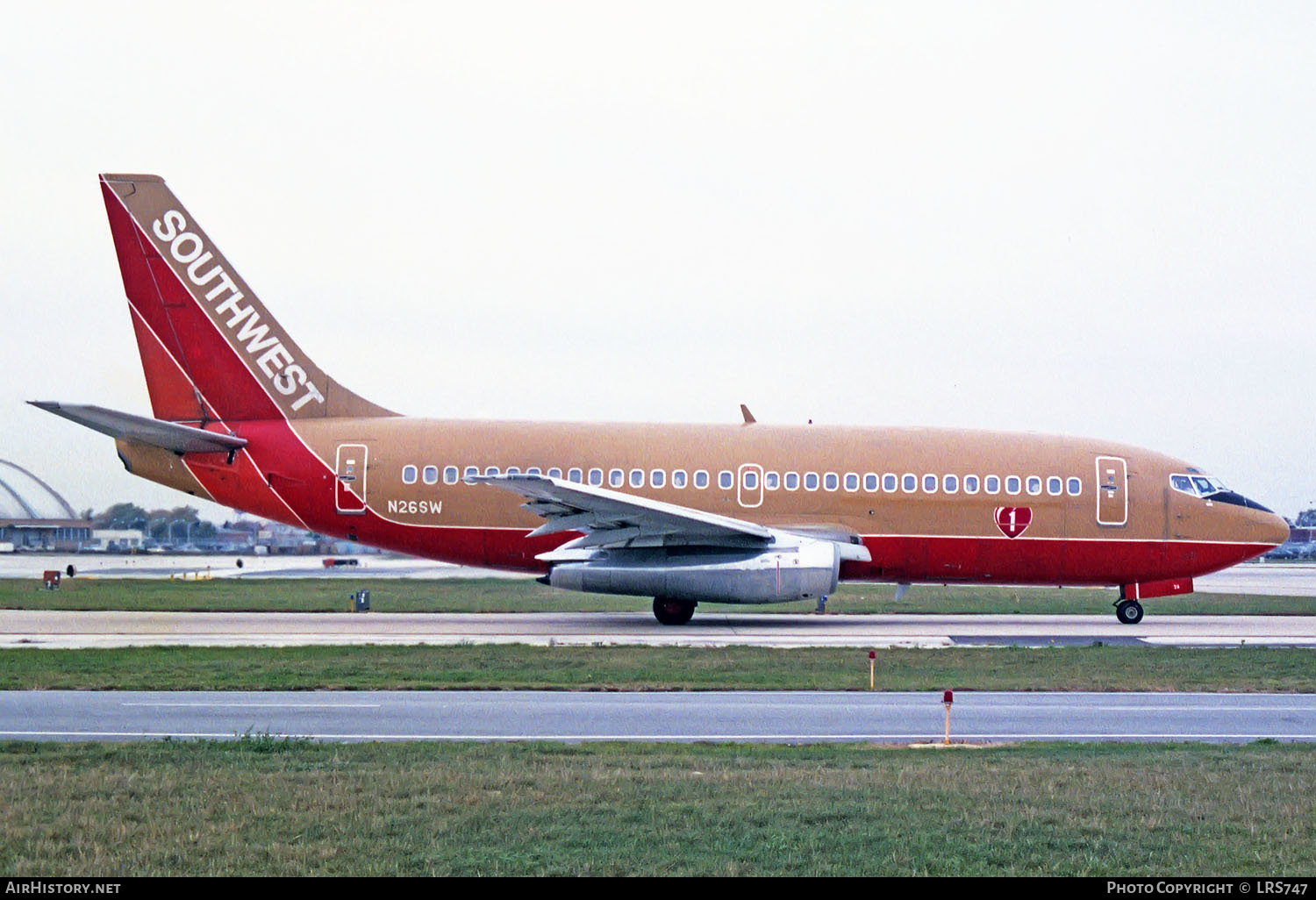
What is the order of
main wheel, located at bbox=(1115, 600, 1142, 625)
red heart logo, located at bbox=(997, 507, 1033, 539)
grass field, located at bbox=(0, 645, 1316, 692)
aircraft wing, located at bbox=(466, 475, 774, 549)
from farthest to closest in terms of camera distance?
main wheel, located at bbox=(1115, 600, 1142, 625), red heart logo, located at bbox=(997, 507, 1033, 539), aircraft wing, located at bbox=(466, 475, 774, 549), grass field, located at bbox=(0, 645, 1316, 692)

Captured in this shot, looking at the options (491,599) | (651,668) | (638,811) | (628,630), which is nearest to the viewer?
(638,811)

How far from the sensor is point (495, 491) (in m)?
26.6

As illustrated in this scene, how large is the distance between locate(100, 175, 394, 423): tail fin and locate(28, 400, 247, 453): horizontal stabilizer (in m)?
0.85

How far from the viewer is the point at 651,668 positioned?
18.0 metres

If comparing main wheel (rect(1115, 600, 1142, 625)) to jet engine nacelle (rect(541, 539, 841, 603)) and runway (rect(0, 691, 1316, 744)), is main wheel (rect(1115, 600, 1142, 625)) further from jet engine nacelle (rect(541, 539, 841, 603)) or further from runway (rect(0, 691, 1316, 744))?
runway (rect(0, 691, 1316, 744))

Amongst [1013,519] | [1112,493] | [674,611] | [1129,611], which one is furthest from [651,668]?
[1129,611]

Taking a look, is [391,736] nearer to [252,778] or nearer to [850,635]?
[252,778]

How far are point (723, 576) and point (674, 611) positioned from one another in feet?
6.54

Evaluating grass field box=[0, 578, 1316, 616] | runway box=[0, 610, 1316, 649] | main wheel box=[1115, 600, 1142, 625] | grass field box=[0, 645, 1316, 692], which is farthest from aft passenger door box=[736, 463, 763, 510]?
main wheel box=[1115, 600, 1142, 625]

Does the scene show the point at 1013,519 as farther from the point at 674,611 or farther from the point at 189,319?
the point at 189,319

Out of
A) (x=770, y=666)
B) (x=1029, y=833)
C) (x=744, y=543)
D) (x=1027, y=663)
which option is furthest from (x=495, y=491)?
(x=1029, y=833)

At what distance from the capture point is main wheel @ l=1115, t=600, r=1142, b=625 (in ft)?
88.9

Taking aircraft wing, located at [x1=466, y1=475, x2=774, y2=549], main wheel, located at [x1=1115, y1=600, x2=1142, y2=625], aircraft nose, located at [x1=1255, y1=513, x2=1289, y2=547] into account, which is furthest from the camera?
aircraft nose, located at [x1=1255, y1=513, x2=1289, y2=547]
